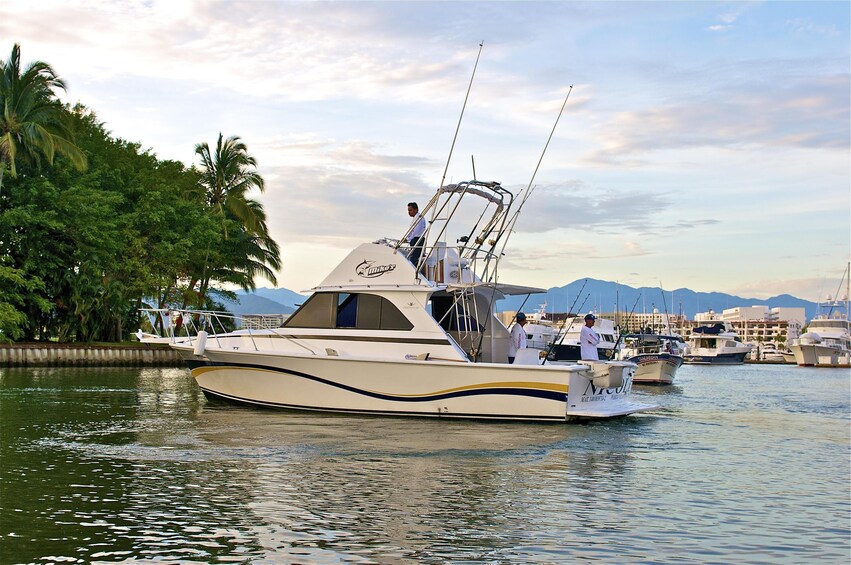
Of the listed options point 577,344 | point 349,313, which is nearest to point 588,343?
point 349,313

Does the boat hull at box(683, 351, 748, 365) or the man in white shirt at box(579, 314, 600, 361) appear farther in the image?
the boat hull at box(683, 351, 748, 365)

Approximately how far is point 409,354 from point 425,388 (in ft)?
2.32

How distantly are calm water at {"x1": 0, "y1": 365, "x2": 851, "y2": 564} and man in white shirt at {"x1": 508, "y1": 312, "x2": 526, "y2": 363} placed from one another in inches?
86.5

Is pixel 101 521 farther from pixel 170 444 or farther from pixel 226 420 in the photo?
pixel 226 420

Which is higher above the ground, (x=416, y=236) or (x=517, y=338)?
(x=416, y=236)

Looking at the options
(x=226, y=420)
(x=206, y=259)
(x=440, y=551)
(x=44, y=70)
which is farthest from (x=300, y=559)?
(x=206, y=259)

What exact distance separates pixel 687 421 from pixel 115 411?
12.4 meters

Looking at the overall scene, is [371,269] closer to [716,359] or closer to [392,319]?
[392,319]

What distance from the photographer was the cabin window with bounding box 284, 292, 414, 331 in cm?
1769

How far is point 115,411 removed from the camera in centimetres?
1888

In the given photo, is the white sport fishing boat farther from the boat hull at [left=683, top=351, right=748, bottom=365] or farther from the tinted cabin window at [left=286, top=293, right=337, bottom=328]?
the boat hull at [left=683, top=351, right=748, bottom=365]

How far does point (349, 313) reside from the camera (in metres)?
18.1

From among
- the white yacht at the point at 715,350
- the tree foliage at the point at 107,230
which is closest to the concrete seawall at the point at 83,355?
the tree foliage at the point at 107,230

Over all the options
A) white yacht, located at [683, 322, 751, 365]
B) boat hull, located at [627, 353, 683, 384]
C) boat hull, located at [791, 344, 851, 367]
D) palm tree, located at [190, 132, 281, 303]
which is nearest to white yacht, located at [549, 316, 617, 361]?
boat hull, located at [627, 353, 683, 384]
